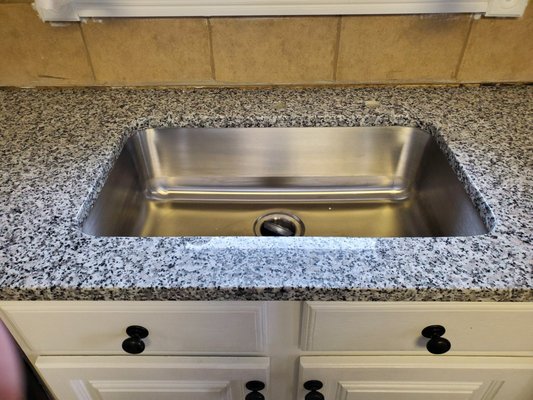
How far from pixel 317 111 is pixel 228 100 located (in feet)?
0.67

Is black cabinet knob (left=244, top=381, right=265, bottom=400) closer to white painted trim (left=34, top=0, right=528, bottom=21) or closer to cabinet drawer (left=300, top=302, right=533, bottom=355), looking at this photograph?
cabinet drawer (left=300, top=302, right=533, bottom=355)

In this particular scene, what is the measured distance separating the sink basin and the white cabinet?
25cm

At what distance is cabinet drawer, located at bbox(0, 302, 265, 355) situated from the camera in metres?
0.54

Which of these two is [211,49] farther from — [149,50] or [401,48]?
[401,48]

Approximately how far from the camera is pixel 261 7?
804 mm

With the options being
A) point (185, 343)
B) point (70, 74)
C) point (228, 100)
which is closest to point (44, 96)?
point (70, 74)

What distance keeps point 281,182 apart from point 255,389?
453mm

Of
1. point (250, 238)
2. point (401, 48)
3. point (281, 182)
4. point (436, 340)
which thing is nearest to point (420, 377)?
point (436, 340)

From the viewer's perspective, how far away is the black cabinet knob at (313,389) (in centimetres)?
64

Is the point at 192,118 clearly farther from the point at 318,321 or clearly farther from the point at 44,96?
the point at 318,321

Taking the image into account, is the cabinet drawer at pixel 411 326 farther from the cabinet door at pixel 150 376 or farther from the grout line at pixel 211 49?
the grout line at pixel 211 49

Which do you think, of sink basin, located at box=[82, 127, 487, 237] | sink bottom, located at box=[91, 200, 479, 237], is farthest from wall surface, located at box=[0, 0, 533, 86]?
sink bottom, located at box=[91, 200, 479, 237]

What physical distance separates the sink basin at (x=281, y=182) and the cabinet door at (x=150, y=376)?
27cm

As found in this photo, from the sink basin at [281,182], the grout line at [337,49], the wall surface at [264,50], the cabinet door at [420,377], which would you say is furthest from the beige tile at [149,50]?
the cabinet door at [420,377]
